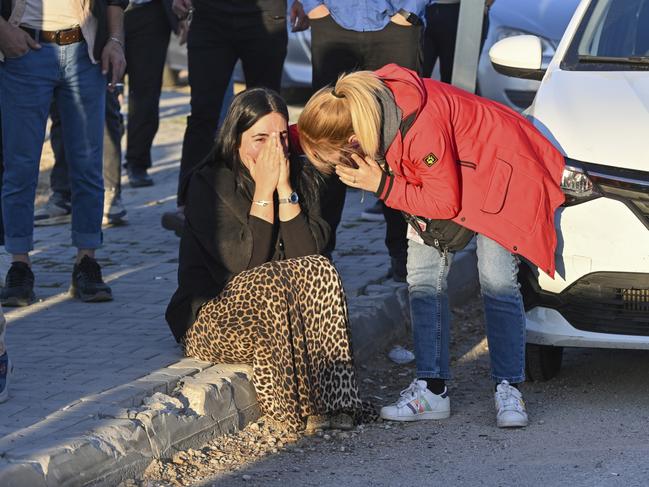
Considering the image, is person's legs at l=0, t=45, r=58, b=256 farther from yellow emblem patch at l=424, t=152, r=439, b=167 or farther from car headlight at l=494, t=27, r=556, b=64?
car headlight at l=494, t=27, r=556, b=64

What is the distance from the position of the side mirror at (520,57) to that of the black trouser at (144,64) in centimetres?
342

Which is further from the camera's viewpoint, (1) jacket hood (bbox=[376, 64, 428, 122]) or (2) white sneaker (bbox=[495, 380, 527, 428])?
(2) white sneaker (bbox=[495, 380, 527, 428])

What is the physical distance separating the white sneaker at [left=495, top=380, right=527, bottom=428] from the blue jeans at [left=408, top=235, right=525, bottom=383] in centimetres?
5

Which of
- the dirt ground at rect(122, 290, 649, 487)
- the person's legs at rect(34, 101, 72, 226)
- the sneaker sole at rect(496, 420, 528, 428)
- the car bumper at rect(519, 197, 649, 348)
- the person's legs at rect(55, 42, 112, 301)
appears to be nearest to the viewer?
the dirt ground at rect(122, 290, 649, 487)

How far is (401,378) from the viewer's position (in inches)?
216

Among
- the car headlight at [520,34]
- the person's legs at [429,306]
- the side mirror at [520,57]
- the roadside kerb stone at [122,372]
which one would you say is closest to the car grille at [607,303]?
the person's legs at [429,306]

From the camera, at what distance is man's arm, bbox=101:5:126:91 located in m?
5.79

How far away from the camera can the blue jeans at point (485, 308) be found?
4.68 m

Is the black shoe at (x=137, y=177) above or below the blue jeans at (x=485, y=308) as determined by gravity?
below

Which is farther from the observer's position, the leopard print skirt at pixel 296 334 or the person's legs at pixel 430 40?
the person's legs at pixel 430 40

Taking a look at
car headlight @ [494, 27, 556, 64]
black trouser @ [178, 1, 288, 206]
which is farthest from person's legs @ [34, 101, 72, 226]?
car headlight @ [494, 27, 556, 64]

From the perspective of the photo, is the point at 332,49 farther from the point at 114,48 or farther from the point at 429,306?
the point at 429,306

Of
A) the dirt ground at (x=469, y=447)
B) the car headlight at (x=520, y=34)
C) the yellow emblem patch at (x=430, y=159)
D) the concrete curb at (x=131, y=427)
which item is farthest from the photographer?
the car headlight at (x=520, y=34)

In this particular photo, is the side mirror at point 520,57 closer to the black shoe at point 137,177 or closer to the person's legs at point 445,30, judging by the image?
the person's legs at point 445,30
